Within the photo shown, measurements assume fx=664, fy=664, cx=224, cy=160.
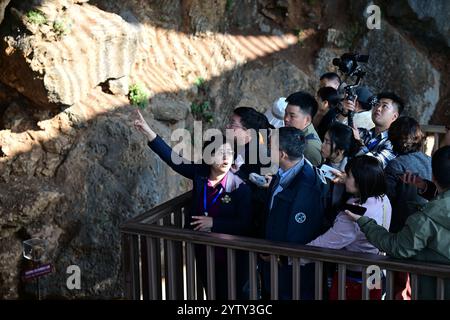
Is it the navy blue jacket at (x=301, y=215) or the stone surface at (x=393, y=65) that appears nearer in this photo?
the navy blue jacket at (x=301, y=215)

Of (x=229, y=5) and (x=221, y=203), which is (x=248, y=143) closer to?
(x=221, y=203)

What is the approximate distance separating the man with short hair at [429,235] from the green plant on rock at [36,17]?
14.1 feet

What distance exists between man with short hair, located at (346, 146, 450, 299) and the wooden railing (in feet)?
0.18

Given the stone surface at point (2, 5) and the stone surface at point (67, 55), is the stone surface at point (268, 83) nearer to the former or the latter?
the stone surface at point (67, 55)

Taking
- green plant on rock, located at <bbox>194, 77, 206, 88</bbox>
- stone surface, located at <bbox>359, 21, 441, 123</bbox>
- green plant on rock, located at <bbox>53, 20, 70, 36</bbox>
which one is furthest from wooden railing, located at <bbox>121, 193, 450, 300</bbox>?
stone surface, located at <bbox>359, 21, 441, 123</bbox>

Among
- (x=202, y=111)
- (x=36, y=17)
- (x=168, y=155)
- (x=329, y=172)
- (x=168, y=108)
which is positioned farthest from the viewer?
(x=202, y=111)

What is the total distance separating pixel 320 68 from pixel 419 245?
7.24m

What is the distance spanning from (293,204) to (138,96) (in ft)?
12.7

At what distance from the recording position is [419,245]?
3641 mm

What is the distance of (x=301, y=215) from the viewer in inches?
167

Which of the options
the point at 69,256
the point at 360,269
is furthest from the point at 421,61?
the point at 360,269

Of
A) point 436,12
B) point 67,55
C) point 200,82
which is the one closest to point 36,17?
point 67,55

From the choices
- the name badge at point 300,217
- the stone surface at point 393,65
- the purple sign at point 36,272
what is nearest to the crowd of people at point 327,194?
the name badge at point 300,217

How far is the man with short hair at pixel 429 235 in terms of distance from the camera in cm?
362
